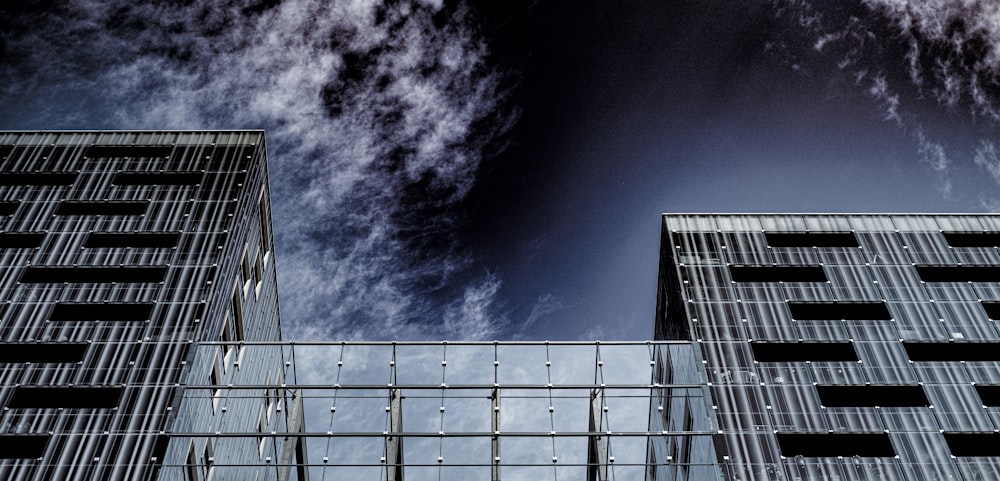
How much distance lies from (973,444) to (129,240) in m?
37.7

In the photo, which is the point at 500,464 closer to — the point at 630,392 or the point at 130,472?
the point at 630,392

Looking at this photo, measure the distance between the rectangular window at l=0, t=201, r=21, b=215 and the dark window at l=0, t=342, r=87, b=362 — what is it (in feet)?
31.4

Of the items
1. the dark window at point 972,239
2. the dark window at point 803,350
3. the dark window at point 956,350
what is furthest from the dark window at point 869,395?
the dark window at point 972,239

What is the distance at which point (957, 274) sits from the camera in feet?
141

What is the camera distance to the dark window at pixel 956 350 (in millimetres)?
39469

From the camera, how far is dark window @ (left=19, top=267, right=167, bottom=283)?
42.2 m

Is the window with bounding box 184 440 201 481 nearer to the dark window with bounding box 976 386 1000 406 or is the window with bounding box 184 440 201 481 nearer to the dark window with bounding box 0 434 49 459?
the dark window with bounding box 0 434 49 459

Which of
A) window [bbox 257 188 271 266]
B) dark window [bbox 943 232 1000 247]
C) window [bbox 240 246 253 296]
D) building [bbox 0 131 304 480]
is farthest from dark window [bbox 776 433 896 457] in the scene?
window [bbox 257 188 271 266]

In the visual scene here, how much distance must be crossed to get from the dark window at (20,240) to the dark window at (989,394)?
42.0 meters

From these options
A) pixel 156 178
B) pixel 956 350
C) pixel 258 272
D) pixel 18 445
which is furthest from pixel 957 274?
pixel 18 445

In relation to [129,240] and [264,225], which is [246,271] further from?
[129,240]

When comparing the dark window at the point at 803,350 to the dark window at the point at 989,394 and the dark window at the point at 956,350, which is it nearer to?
the dark window at the point at 956,350

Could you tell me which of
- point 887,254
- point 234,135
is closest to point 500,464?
point 887,254

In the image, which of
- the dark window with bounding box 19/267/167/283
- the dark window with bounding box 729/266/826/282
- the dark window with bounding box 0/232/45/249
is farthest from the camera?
the dark window with bounding box 0/232/45/249
